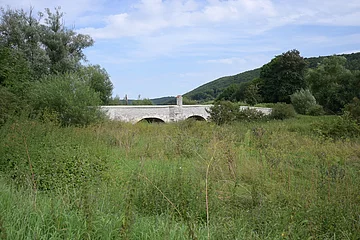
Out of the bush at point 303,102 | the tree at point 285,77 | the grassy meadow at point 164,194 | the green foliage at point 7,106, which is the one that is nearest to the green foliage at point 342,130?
the grassy meadow at point 164,194

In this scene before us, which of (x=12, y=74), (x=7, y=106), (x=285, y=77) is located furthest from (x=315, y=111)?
(x=7, y=106)

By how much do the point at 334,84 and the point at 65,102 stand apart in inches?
847

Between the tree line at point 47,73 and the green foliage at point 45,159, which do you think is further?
the tree line at point 47,73

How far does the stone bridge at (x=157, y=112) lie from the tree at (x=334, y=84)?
7131mm

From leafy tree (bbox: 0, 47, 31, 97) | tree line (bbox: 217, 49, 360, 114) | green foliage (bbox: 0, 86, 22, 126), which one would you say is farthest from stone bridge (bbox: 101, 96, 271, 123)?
green foliage (bbox: 0, 86, 22, 126)

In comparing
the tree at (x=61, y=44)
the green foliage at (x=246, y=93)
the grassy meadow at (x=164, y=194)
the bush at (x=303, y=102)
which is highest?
the tree at (x=61, y=44)

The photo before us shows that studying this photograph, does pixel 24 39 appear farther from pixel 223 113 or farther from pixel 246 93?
pixel 246 93

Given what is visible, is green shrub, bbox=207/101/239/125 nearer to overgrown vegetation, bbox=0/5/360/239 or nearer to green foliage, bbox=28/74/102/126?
overgrown vegetation, bbox=0/5/360/239

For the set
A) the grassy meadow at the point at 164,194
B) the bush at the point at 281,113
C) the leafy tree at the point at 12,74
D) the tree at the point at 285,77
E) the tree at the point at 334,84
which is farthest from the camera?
the tree at the point at 285,77

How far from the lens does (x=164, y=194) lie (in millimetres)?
3797

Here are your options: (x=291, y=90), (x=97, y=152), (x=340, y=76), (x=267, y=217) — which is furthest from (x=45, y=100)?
(x=291, y=90)

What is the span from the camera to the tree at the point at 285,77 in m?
32.5

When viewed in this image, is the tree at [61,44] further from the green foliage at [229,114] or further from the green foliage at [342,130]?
the green foliage at [342,130]

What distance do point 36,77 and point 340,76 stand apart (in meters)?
22.3
